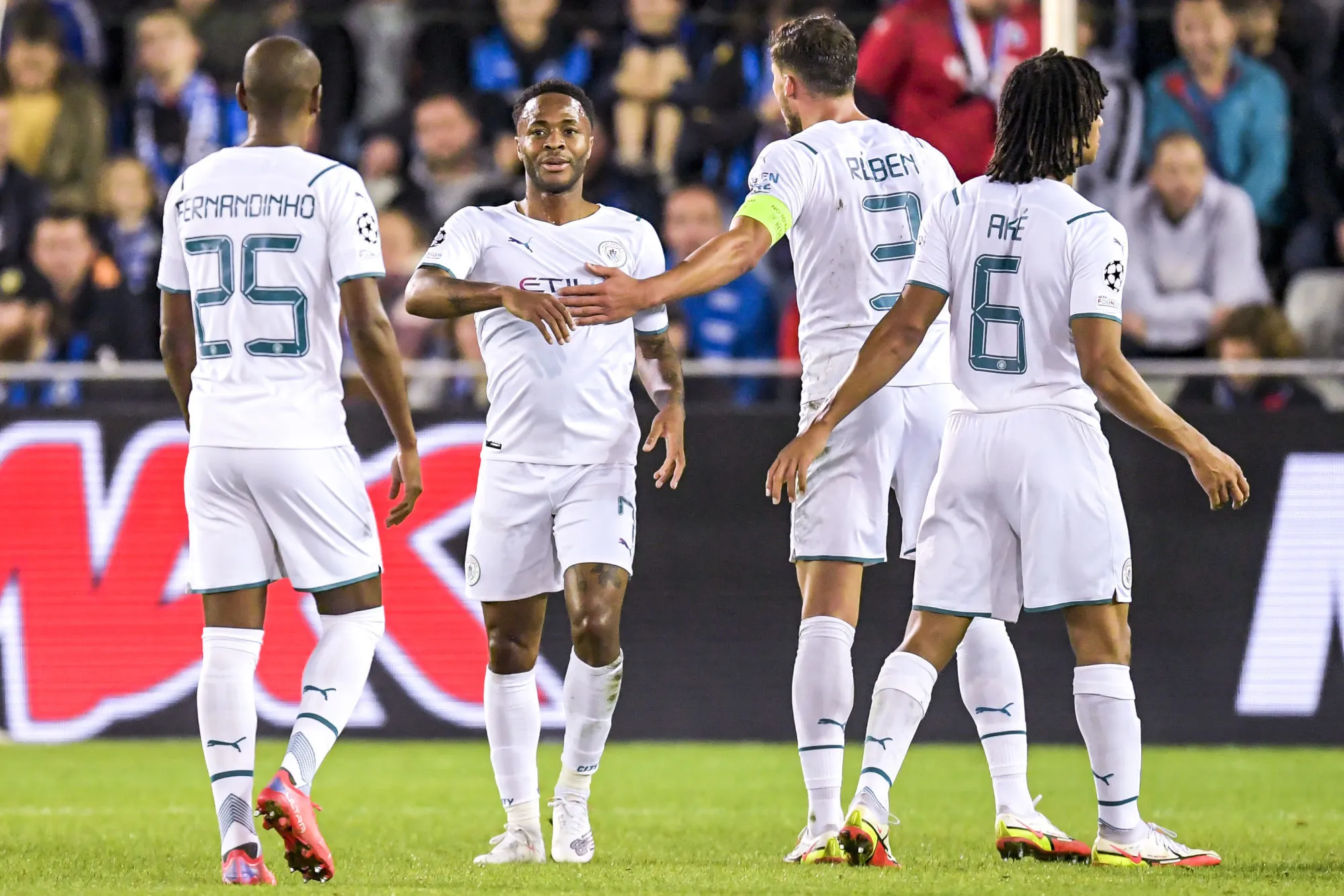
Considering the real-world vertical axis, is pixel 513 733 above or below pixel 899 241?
below

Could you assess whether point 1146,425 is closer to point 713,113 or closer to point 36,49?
point 713,113

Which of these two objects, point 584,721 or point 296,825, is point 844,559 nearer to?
point 584,721

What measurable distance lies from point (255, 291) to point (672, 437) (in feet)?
4.58

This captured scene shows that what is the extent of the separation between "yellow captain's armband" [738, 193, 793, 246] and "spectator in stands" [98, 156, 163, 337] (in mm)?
6289

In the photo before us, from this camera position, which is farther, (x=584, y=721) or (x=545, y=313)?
(x=584, y=721)

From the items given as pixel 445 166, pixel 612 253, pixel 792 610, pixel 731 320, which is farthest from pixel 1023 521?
pixel 445 166

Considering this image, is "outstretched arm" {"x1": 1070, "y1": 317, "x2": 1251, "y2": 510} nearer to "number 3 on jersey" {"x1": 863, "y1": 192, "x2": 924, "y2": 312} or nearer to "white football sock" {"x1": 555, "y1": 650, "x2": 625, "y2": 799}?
"number 3 on jersey" {"x1": 863, "y1": 192, "x2": 924, "y2": 312}

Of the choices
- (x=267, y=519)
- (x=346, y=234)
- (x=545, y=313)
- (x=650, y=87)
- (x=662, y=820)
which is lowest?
(x=662, y=820)

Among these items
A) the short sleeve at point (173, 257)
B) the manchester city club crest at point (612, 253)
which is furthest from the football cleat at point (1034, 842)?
the short sleeve at point (173, 257)

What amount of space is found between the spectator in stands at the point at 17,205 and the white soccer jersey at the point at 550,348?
660cm

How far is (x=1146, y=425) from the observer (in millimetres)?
4910

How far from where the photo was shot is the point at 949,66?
34.0 feet

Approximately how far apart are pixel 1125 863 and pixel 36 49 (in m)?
9.48

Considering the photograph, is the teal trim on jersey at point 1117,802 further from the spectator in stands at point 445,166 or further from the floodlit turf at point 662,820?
the spectator in stands at point 445,166
